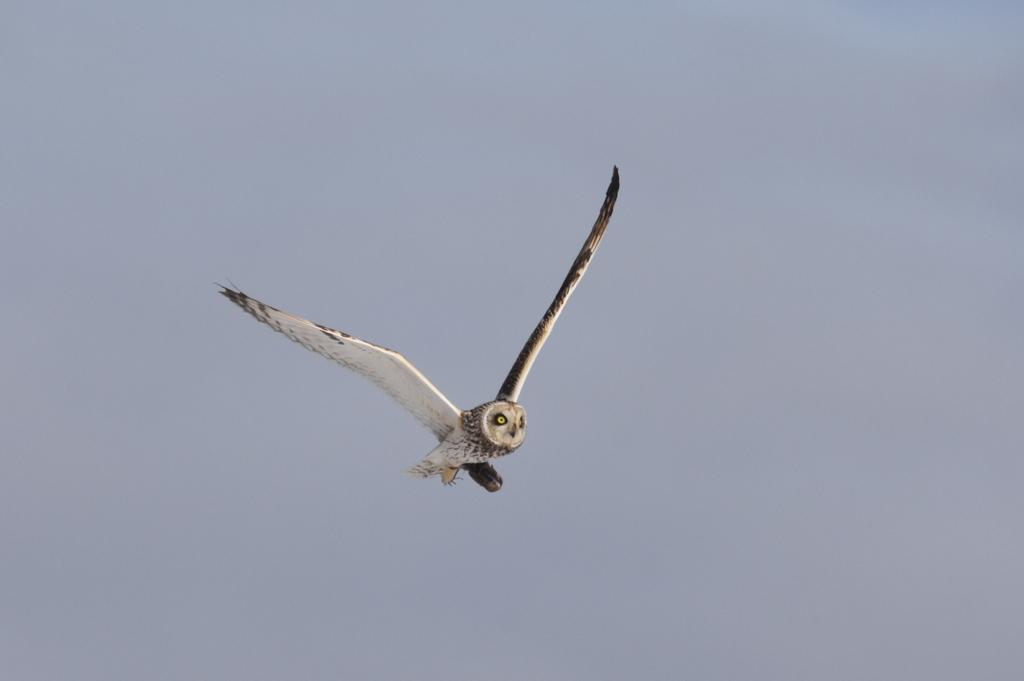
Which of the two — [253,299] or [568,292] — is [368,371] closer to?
[253,299]

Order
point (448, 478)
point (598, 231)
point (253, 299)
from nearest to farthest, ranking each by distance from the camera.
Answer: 1. point (253, 299)
2. point (448, 478)
3. point (598, 231)

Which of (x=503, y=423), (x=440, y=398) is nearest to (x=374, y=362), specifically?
(x=440, y=398)

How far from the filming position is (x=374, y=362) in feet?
84.2

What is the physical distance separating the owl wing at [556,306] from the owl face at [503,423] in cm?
40

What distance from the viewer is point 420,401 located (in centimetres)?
2644

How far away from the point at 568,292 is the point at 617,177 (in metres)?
2.65

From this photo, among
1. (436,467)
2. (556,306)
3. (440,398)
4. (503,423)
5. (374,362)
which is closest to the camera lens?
(374,362)

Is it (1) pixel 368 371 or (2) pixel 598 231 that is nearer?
(1) pixel 368 371

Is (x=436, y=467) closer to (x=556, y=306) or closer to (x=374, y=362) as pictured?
(x=374, y=362)

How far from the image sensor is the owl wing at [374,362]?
24.8 metres

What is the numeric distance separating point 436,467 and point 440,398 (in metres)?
1.53

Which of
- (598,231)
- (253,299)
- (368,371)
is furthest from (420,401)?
(598,231)

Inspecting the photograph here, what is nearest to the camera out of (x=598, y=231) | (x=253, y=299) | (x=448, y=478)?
(x=253, y=299)

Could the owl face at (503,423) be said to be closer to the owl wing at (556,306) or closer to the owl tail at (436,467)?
the owl wing at (556,306)
